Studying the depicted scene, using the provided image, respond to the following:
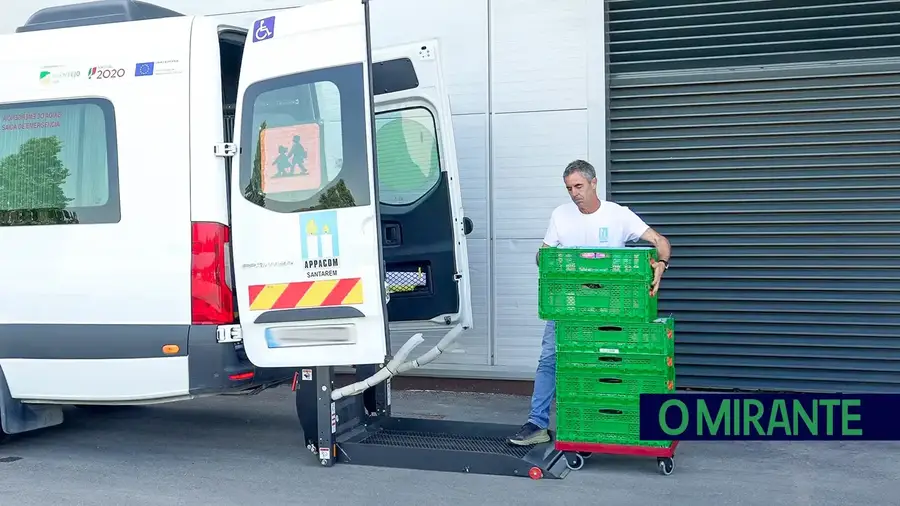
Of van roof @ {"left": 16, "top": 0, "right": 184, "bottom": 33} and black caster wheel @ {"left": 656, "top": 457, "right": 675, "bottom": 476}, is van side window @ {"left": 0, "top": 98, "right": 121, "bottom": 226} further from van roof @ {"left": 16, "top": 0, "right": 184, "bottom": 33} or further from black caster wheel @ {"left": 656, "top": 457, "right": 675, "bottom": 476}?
black caster wheel @ {"left": 656, "top": 457, "right": 675, "bottom": 476}

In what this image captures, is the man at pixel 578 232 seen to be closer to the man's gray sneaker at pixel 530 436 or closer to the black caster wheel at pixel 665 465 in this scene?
the man's gray sneaker at pixel 530 436

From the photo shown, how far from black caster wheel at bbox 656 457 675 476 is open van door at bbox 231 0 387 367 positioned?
1.76 m

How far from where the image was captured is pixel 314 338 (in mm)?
5453

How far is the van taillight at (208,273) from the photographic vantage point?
217 inches

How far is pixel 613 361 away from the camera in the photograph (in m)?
5.46

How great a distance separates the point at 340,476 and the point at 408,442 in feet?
1.79

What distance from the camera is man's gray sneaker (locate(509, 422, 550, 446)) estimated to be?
5.79 metres

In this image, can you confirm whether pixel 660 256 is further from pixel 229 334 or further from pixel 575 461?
pixel 229 334

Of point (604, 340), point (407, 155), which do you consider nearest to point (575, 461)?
point (604, 340)

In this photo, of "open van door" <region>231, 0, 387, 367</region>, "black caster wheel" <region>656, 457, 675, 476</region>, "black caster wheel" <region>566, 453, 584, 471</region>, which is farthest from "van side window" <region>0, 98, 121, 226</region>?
"black caster wheel" <region>656, 457, 675, 476</region>

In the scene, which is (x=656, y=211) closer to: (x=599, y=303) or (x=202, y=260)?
(x=599, y=303)

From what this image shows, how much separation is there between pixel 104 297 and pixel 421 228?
220 cm

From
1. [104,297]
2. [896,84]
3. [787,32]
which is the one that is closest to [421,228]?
[104,297]

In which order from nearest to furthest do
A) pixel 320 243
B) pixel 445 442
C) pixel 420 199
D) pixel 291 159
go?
pixel 320 243 < pixel 291 159 < pixel 445 442 < pixel 420 199
